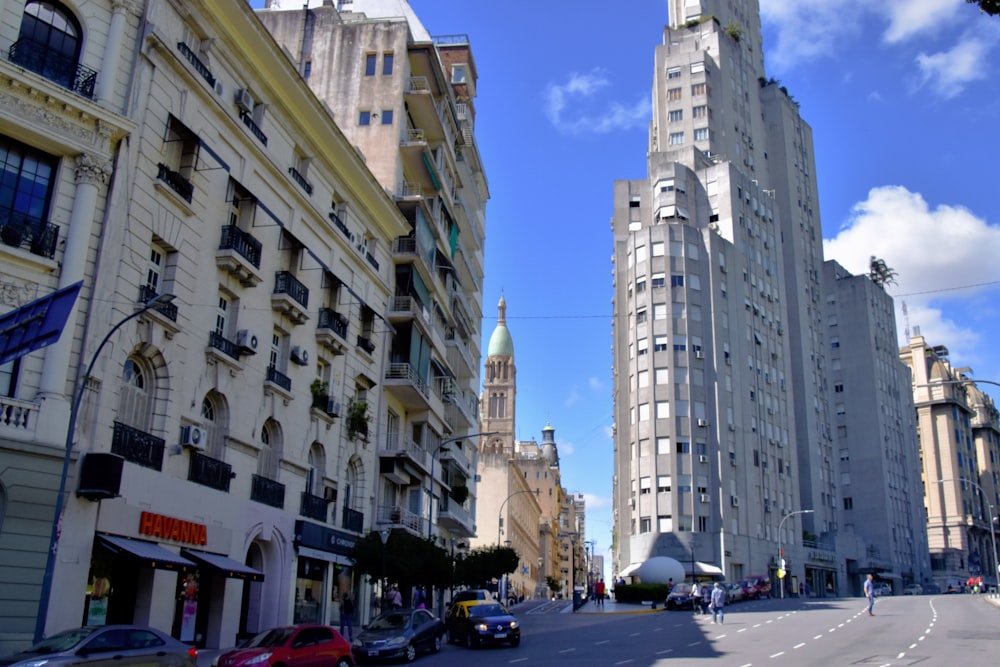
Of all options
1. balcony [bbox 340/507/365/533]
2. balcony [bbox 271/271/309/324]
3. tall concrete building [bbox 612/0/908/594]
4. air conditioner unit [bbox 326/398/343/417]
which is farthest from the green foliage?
balcony [bbox 271/271/309/324]

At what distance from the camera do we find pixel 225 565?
24203 mm

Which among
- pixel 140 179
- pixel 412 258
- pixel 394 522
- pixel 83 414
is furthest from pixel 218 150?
pixel 394 522

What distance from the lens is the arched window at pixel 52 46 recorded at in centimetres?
2047

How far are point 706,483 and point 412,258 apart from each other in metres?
45.6

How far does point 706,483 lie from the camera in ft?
254

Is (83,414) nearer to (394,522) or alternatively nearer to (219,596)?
(219,596)

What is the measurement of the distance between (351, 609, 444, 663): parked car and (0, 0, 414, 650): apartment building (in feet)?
12.5

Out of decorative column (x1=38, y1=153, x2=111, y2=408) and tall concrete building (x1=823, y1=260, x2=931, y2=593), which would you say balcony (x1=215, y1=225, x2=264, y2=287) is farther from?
tall concrete building (x1=823, y1=260, x2=931, y2=593)

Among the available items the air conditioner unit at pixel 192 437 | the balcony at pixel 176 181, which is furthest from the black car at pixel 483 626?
the balcony at pixel 176 181

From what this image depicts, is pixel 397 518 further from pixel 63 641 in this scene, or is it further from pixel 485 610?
pixel 63 641

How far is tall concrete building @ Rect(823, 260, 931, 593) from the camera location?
4198 inches

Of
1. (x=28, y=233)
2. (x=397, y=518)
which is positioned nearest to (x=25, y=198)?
(x=28, y=233)

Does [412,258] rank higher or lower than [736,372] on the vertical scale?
lower

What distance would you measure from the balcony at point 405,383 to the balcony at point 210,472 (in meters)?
13.5
